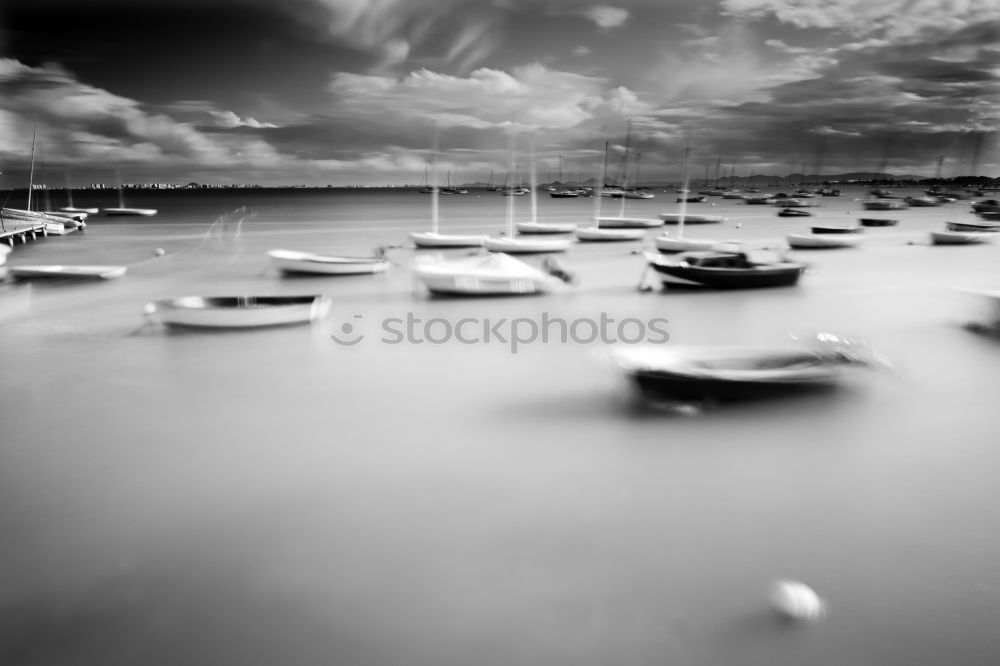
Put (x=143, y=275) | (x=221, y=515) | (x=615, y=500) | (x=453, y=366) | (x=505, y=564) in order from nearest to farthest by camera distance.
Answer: (x=505, y=564) → (x=221, y=515) → (x=615, y=500) → (x=453, y=366) → (x=143, y=275)

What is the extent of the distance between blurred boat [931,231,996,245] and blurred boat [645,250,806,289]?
19139 millimetres

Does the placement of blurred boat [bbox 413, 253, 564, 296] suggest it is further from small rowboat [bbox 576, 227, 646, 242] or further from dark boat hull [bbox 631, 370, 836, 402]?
small rowboat [bbox 576, 227, 646, 242]

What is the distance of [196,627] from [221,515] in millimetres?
1621

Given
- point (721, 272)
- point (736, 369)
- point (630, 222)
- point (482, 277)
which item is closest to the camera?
point (736, 369)

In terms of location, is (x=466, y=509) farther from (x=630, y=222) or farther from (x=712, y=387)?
(x=630, y=222)

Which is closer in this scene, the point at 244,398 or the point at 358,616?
the point at 358,616

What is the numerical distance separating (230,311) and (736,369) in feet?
30.5

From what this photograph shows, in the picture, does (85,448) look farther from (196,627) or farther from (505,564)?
(505,564)

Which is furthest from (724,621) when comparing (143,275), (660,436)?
(143,275)

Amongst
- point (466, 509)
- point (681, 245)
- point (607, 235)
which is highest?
point (681, 245)

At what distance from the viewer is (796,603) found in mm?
4629

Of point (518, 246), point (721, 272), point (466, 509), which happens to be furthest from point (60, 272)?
point (721, 272)

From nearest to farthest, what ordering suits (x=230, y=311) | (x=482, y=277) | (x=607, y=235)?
(x=230, y=311)
(x=482, y=277)
(x=607, y=235)

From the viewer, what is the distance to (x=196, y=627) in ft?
14.7
